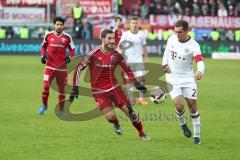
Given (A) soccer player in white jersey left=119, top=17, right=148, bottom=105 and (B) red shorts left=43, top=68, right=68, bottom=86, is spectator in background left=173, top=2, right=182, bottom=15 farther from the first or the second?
(B) red shorts left=43, top=68, right=68, bottom=86

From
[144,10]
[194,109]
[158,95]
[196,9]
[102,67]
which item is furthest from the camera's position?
[144,10]

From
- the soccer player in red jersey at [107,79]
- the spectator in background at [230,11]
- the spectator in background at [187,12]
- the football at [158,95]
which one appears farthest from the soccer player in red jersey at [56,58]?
the spectator in background at [230,11]

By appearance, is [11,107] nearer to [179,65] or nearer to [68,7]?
[179,65]

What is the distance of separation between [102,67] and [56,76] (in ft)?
15.4

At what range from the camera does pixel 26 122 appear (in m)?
16.9

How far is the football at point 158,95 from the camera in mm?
21312

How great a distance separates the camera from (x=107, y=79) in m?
14.2

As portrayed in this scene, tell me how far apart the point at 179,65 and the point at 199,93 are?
10890 mm

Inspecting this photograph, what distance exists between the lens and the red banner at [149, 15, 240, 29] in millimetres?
46438

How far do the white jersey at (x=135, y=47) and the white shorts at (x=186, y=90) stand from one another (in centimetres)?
658

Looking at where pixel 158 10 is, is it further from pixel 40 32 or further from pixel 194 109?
pixel 194 109

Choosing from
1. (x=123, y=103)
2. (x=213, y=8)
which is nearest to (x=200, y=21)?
(x=213, y=8)

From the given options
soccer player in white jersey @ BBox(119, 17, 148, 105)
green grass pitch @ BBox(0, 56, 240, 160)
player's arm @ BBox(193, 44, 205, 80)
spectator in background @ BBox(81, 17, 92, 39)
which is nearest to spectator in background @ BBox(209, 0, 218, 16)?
spectator in background @ BBox(81, 17, 92, 39)

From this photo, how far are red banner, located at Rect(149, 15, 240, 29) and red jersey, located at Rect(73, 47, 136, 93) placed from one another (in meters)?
32.6
